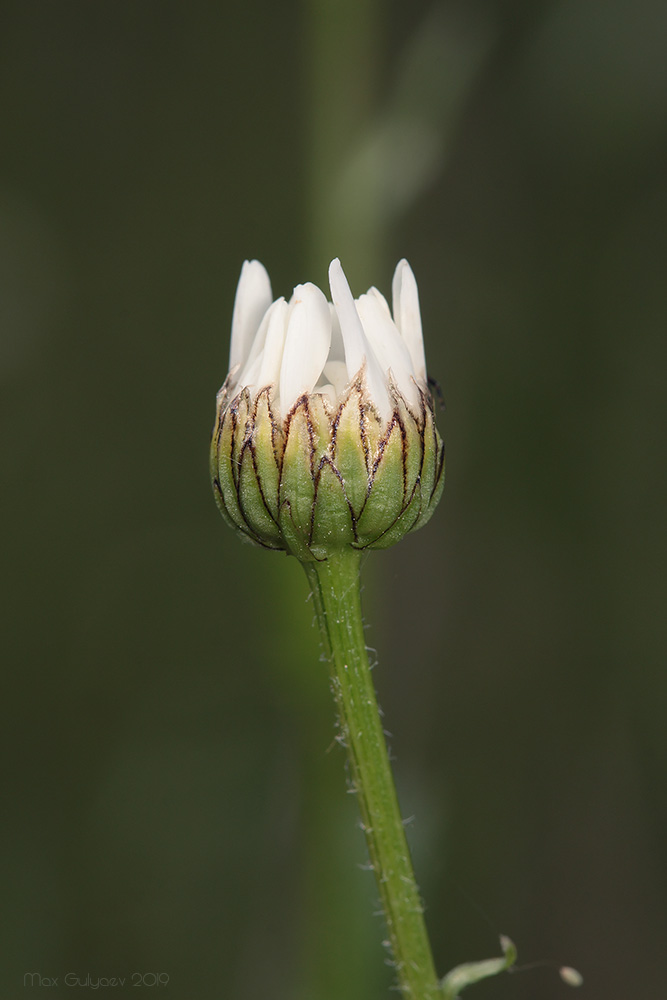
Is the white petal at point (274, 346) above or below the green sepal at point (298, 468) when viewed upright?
above

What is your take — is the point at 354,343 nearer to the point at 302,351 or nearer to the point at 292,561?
the point at 302,351

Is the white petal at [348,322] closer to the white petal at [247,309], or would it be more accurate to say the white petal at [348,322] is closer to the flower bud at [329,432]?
the flower bud at [329,432]

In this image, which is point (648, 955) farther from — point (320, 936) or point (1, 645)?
point (1, 645)

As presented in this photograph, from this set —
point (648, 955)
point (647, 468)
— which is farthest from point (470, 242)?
point (648, 955)

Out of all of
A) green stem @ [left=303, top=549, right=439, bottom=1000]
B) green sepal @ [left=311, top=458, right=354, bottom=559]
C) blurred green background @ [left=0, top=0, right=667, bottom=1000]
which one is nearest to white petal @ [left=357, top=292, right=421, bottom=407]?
green sepal @ [left=311, top=458, right=354, bottom=559]

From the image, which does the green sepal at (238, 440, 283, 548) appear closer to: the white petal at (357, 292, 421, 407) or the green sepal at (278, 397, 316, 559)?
the green sepal at (278, 397, 316, 559)

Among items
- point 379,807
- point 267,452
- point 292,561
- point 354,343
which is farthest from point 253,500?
point 292,561

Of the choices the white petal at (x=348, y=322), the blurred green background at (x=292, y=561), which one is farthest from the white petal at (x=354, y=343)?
the blurred green background at (x=292, y=561)
